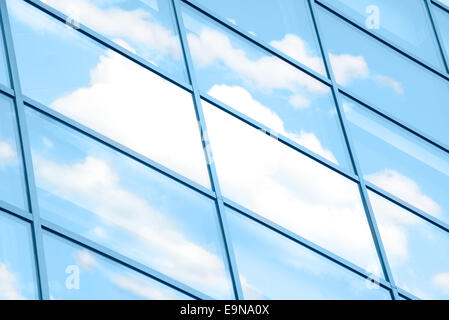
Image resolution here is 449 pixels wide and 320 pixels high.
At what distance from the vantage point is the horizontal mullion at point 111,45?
16.1 m

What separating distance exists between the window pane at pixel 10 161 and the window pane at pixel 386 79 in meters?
6.56

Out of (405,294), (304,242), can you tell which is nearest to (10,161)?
(304,242)

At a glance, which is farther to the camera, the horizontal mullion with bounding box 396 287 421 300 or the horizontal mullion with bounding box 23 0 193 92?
the horizontal mullion with bounding box 396 287 421 300

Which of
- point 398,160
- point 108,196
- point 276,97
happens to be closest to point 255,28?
point 276,97

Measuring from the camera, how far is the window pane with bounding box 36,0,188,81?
16.5 meters

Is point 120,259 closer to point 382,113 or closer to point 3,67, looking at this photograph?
point 3,67

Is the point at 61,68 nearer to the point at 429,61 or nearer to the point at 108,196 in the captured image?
the point at 108,196

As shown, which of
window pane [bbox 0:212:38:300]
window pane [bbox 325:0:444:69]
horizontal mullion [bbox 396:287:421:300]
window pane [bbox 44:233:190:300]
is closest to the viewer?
window pane [bbox 0:212:38:300]

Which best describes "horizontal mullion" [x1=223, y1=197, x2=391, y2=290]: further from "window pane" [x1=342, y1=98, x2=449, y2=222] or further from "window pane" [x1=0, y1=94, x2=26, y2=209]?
"window pane" [x1=0, y1=94, x2=26, y2=209]

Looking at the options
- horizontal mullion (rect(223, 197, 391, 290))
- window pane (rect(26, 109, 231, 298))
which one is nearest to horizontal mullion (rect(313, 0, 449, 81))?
horizontal mullion (rect(223, 197, 391, 290))

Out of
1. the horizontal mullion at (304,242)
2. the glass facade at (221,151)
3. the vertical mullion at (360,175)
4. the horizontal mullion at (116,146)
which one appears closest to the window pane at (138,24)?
the glass facade at (221,151)

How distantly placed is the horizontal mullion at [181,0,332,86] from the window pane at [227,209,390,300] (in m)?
3.61

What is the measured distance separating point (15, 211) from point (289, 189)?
5079mm

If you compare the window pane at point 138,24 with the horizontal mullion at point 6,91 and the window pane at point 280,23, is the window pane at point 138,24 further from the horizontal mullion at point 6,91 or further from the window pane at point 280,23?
the horizontal mullion at point 6,91
